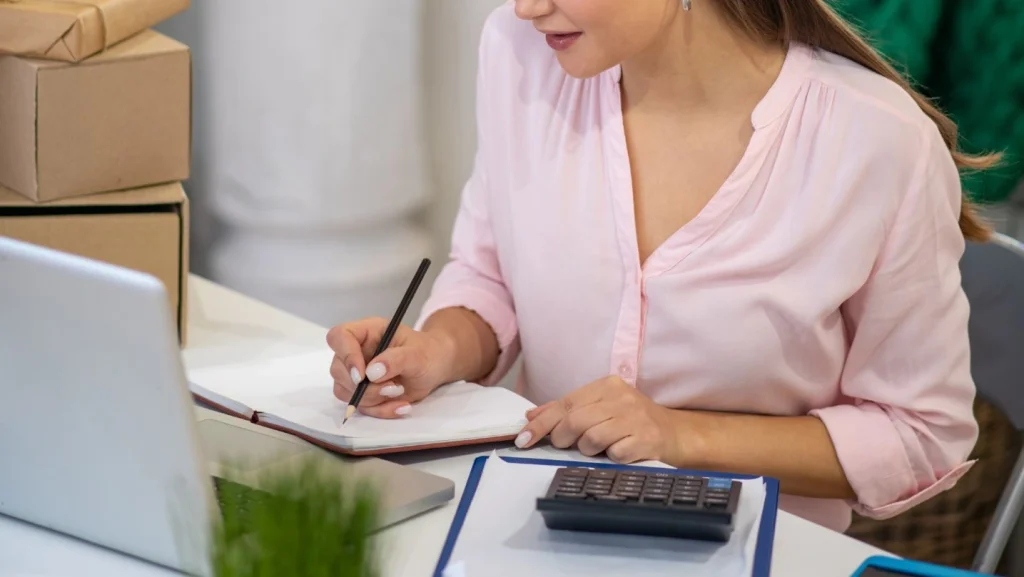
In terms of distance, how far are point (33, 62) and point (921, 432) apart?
36.8 inches

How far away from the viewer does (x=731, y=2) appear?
1.24m

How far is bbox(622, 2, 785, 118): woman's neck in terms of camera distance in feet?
4.11

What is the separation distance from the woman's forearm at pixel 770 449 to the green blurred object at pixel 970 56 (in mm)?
637

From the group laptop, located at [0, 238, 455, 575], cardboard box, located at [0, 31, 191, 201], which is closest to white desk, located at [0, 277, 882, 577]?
laptop, located at [0, 238, 455, 575]

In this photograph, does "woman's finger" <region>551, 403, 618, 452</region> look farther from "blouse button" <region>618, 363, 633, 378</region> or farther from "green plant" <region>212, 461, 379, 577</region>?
"green plant" <region>212, 461, 379, 577</region>

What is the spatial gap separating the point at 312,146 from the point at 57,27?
0.60 metres

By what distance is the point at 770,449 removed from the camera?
1.17 metres

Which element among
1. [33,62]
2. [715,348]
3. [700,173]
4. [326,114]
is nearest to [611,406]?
[715,348]

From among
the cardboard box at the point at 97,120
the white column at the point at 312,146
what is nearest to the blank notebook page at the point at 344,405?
the cardboard box at the point at 97,120

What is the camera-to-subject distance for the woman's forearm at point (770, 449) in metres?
1.15

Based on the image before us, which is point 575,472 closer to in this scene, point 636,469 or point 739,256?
point 636,469

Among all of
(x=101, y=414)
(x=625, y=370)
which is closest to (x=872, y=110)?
(x=625, y=370)

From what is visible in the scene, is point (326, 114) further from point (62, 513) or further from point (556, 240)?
point (62, 513)

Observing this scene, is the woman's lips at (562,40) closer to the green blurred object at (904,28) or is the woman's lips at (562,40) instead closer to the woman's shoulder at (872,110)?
the woman's shoulder at (872,110)
